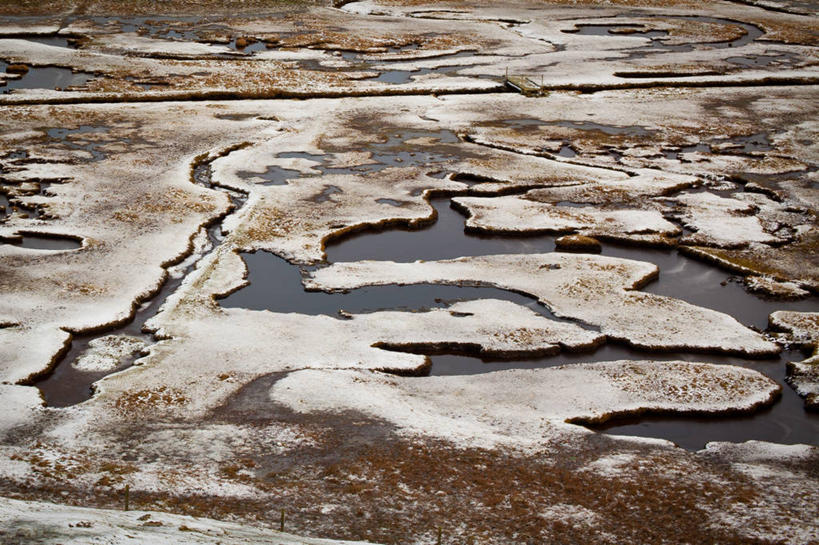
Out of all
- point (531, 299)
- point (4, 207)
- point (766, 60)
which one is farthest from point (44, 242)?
point (766, 60)

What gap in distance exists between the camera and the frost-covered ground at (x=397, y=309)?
467 inches

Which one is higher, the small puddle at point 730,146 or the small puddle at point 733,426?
the small puddle at point 730,146

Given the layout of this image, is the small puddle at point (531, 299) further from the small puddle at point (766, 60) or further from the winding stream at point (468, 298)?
the small puddle at point (766, 60)

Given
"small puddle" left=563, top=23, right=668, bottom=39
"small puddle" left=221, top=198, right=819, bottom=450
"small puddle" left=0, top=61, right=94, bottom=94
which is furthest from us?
"small puddle" left=563, top=23, right=668, bottom=39

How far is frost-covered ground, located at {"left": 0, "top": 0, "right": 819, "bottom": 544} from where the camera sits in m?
11.9

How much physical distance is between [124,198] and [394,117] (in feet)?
42.0

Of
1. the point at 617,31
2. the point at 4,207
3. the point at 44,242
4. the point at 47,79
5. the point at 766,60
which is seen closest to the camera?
the point at 44,242

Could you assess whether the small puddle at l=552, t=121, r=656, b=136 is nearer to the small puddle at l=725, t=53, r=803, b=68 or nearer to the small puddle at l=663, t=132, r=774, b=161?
the small puddle at l=663, t=132, r=774, b=161

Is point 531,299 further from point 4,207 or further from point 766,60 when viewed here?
point 766,60

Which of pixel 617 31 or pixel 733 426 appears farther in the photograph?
pixel 617 31

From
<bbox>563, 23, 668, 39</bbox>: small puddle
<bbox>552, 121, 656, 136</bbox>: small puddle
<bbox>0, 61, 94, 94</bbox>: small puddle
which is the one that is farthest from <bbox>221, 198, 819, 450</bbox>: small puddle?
<bbox>563, 23, 668, 39</bbox>: small puddle

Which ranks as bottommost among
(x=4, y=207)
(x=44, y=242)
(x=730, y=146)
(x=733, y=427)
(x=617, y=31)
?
(x=733, y=427)

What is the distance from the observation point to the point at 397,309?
18094 millimetres

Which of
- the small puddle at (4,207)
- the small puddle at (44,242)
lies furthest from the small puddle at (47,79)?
the small puddle at (44,242)
